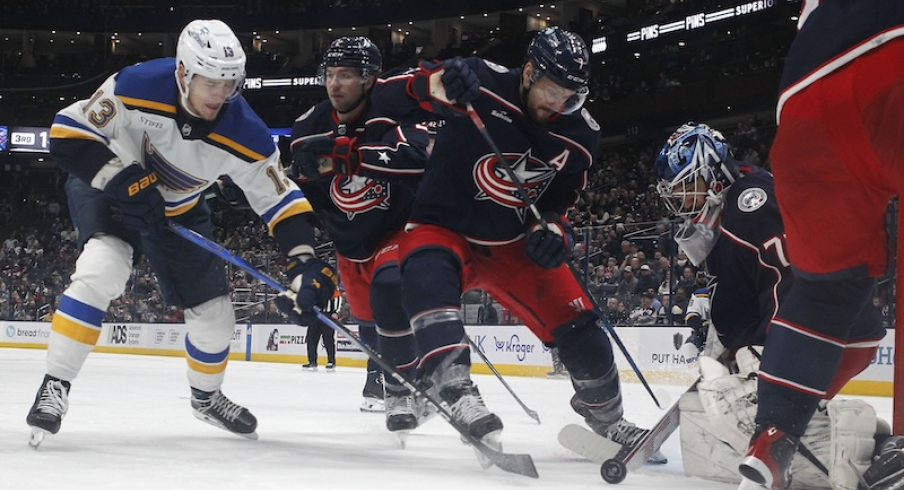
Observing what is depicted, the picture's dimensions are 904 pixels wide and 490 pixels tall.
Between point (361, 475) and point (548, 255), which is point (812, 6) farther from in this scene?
point (361, 475)

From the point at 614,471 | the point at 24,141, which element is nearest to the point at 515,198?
the point at 614,471

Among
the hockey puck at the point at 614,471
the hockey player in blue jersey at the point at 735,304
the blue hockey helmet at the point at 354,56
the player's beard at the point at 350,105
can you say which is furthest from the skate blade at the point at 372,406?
the hockey puck at the point at 614,471

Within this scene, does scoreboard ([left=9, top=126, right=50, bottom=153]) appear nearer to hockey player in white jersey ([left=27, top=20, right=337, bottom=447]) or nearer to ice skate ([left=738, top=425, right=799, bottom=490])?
hockey player in white jersey ([left=27, top=20, right=337, bottom=447])

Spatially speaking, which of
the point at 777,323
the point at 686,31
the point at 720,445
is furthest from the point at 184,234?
the point at 686,31

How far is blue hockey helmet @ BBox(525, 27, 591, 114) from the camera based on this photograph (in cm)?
290

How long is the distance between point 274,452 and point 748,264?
1585 mm

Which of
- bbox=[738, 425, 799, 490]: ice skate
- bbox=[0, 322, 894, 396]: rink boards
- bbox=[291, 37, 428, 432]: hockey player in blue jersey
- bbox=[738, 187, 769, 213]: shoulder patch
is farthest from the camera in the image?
bbox=[0, 322, 894, 396]: rink boards

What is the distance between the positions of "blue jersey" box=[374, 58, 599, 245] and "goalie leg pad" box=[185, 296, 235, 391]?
98 centimetres

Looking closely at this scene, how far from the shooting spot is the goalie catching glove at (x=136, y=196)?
311 centimetres

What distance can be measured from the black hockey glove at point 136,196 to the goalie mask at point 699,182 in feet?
5.27

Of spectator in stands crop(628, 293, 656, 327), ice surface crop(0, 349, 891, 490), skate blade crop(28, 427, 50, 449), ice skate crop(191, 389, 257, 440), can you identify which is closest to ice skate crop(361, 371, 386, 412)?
ice surface crop(0, 349, 891, 490)

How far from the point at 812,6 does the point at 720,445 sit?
1.23 meters

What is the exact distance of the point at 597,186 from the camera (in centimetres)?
1900

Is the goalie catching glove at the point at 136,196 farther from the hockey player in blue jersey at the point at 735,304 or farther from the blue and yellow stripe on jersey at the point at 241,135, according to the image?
the hockey player in blue jersey at the point at 735,304
